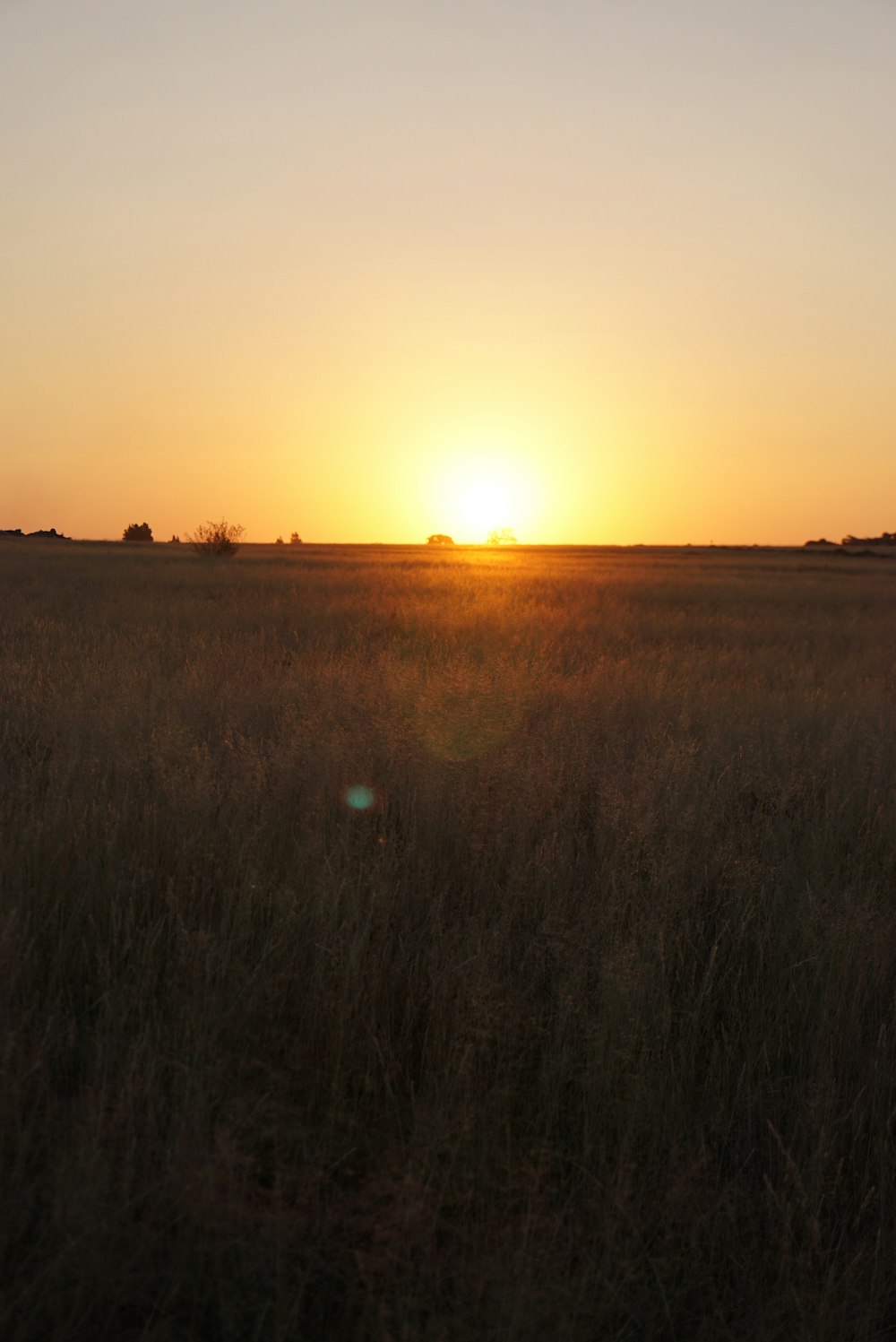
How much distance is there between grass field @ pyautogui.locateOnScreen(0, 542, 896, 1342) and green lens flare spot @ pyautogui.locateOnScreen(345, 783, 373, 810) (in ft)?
0.06

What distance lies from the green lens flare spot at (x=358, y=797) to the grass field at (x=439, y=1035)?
2 centimetres

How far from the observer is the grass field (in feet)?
5.71

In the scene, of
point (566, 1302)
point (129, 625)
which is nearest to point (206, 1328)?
point (566, 1302)

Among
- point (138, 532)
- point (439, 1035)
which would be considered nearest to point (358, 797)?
point (439, 1035)

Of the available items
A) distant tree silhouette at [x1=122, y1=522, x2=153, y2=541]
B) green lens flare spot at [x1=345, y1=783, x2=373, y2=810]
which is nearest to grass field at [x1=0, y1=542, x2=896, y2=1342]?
green lens flare spot at [x1=345, y1=783, x2=373, y2=810]

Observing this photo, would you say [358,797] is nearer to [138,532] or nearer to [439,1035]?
[439,1035]

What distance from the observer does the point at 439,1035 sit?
2410 millimetres

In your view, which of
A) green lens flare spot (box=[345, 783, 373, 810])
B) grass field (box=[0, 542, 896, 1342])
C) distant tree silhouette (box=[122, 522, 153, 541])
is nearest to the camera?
grass field (box=[0, 542, 896, 1342])

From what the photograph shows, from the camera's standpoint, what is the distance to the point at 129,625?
1112 cm

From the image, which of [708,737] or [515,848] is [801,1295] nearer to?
[515,848]

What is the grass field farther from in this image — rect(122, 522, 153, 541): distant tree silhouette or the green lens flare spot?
rect(122, 522, 153, 541): distant tree silhouette

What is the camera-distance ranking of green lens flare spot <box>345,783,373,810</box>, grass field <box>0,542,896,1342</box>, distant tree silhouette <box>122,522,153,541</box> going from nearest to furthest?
1. grass field <box>0,542,896,1342</box>
2. green lens flare spot <box>345,783,373,810</box>
3. distant tree silhouette <box>122,522,153,541</box>

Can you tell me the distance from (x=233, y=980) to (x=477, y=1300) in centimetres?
111

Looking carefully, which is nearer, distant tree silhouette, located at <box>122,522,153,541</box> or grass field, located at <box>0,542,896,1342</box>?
grass field, located at <box>0,542,896,1342</box>
